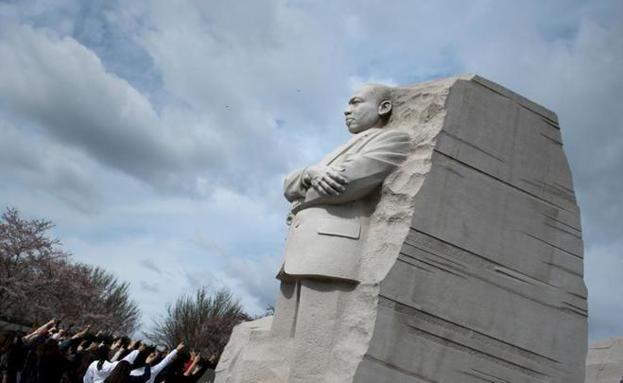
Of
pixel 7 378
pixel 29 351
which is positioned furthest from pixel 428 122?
pixel 7 378

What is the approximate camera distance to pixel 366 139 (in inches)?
220

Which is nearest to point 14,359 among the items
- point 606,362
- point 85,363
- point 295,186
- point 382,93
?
point 85,363

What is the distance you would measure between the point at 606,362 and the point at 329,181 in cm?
551

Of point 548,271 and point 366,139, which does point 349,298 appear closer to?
point 366,139

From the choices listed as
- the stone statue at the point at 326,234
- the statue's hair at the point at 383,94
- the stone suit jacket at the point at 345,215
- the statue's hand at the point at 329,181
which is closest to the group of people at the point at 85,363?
the stone statue at the point at 326,234

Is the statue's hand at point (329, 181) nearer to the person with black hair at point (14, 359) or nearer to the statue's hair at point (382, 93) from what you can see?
the statue's hair at point (382, 93)

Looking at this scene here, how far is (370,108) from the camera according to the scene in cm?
592

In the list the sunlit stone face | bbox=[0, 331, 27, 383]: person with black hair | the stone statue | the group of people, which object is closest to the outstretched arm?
the stone statue

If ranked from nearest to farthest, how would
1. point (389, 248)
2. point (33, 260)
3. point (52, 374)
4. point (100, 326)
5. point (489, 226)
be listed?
point (389, 248) < point (489, 226) < point (52, 374) < point (33, 260) < point (100, 326)

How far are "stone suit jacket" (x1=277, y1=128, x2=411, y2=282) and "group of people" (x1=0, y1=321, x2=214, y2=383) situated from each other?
2212 mm

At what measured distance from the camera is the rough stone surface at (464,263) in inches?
193

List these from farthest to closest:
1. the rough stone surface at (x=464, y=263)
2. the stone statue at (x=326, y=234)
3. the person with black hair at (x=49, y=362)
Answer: the person with black hair at (x=49, y=362) → the stone statue at (x=326, y=234) → the rough stone surface at (x=464, y=263)

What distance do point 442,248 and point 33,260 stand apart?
29.5 metres

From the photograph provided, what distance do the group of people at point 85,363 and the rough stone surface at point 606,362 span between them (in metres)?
4.83
